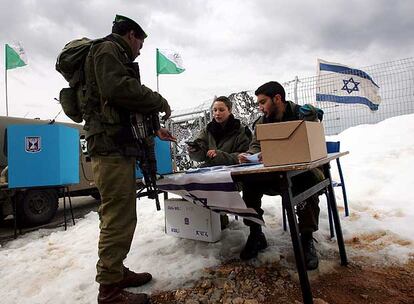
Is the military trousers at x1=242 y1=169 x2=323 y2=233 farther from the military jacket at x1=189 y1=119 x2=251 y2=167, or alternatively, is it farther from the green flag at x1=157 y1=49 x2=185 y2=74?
the green flag at x1=157 y1=49 x2=185 y2=74

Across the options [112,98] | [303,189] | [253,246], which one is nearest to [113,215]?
[112,98]

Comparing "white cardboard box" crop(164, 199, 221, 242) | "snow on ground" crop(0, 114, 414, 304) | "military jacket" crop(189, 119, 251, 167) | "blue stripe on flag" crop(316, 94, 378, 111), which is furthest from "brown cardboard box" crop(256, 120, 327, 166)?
"blue stripe on flag" crop(316, 94, 378, 111)

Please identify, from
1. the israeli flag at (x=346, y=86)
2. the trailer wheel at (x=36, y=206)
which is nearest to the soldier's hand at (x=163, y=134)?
the trailer wheel at (x=36, y=206)

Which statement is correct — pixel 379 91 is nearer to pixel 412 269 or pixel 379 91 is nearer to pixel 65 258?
pixel 412 269

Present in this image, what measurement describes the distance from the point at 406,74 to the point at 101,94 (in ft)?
23.0

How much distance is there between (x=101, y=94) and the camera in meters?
Result: 1.80

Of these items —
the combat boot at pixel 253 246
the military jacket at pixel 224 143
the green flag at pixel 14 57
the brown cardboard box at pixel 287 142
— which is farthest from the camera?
the green flag at pixel 14 57

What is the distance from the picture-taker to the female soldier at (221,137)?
3.06 meters

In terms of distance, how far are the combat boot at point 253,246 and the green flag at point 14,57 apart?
35.2 ft

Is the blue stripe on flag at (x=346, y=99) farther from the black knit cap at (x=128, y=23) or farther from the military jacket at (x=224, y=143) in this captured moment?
the black knit cap at (x=128, y=23)

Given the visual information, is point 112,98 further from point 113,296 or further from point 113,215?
point 113,296

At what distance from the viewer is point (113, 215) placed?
71.7 inches

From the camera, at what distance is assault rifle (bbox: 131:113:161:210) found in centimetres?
192

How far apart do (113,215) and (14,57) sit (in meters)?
10.9
